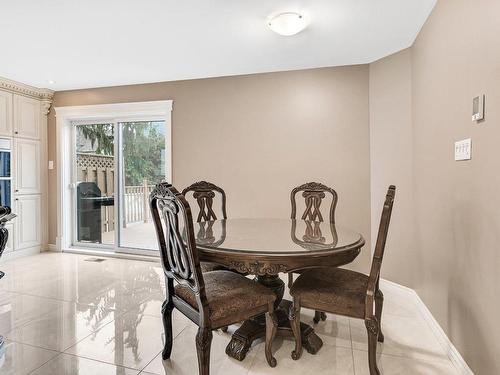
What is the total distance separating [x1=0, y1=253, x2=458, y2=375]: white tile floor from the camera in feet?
5.85

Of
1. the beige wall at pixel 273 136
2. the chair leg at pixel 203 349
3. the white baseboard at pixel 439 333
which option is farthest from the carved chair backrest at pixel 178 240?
the beige wall at pixel 273 136

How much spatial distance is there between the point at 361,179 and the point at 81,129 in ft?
13.5

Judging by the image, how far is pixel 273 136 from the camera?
11.8 ft

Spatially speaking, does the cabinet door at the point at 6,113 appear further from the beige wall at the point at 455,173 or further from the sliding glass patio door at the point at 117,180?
the beige wall at the point at 455,173

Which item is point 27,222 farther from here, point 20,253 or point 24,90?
point 24,90

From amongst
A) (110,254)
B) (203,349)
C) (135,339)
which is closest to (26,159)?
(110,254)

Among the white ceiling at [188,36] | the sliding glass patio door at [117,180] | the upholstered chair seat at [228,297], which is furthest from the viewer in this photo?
the sliding glass patio door at [117,180]

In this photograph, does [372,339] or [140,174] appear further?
[140,174]

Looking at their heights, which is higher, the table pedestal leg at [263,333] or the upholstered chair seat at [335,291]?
the upholstered chair seat at [335,291]

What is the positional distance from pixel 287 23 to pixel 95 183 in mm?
3660

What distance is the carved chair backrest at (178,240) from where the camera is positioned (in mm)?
1441

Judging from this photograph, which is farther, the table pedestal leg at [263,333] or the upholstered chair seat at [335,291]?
the table pedestal leg at [263,333]

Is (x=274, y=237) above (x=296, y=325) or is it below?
above

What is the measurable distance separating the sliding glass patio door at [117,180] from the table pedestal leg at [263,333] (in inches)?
97.1
